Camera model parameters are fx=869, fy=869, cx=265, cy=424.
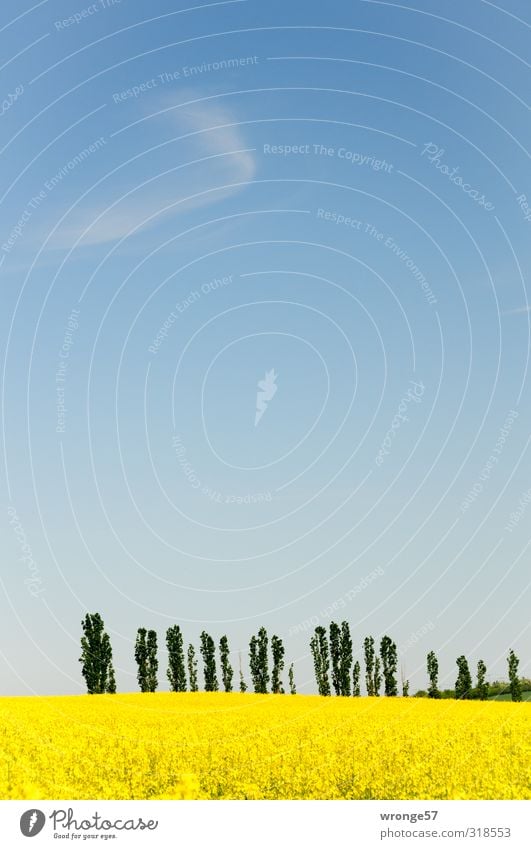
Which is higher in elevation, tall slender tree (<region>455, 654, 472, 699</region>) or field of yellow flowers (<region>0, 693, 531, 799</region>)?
tall slender tree (<region>455, 654, 472, 699</region>)

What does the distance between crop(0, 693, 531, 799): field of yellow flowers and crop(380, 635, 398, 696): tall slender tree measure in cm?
9295

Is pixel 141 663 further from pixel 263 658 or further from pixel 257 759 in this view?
pixel 257 759

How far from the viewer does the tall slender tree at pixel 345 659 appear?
118188mm

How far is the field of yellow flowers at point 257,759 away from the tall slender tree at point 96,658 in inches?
2782

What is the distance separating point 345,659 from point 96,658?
123 ft

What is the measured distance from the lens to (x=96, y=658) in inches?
3957

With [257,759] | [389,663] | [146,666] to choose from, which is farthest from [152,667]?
[257,759]

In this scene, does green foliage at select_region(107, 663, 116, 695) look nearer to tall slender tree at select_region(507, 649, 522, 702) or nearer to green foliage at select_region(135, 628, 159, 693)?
green foliage at select_region(135, 628, 159, 693)

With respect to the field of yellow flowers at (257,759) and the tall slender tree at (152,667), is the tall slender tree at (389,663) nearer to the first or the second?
the tall slender tree at (152,667)

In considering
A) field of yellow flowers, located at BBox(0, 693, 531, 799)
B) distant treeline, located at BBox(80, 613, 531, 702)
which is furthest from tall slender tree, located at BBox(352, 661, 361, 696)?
field of yellow flowers, located at BBox(0, 693, 531, 799)

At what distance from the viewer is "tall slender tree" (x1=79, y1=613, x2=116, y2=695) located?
99.4 m
